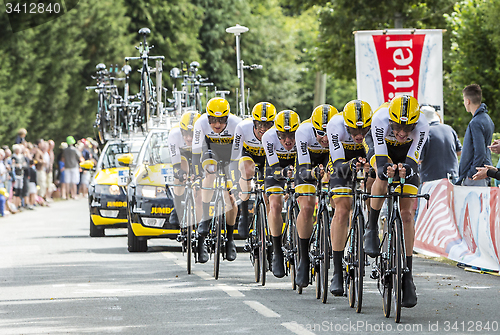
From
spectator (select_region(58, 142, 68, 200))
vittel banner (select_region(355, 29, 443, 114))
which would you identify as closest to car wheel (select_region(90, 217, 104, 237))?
vittel banner (select_region(355, 29, 443, 114))

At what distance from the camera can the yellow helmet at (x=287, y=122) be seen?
10617 millimetres

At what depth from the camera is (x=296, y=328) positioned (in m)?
8.30

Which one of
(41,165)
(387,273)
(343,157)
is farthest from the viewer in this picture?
(41,165)

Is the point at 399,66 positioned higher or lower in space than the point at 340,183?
higher

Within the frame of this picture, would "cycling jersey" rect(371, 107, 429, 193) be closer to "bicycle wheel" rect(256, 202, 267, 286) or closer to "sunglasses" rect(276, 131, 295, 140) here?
"sunglasses" rect(276, 131, 295, 140)

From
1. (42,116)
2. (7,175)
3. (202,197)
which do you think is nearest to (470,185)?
(202,197)

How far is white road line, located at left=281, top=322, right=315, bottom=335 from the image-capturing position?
26.6ft

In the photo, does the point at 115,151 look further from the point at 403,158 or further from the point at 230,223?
the point at 403,158

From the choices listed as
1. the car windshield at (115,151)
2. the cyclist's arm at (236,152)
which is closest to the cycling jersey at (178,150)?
the cyclist's arm at (236,152)

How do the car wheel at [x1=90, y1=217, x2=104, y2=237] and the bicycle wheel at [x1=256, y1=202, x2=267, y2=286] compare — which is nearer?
the bicycle wheel at [x1=256, y1=202, x2=267, y2=286]

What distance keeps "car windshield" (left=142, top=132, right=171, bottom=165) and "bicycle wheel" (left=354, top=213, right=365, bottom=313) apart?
23.7 ft

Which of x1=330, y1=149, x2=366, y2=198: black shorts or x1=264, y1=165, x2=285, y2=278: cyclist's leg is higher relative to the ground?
x1=330, y1=149, x2=366, y2=198: black shorts

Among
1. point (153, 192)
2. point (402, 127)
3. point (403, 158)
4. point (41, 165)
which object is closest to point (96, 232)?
point (153, 192)

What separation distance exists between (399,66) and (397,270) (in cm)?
1010
